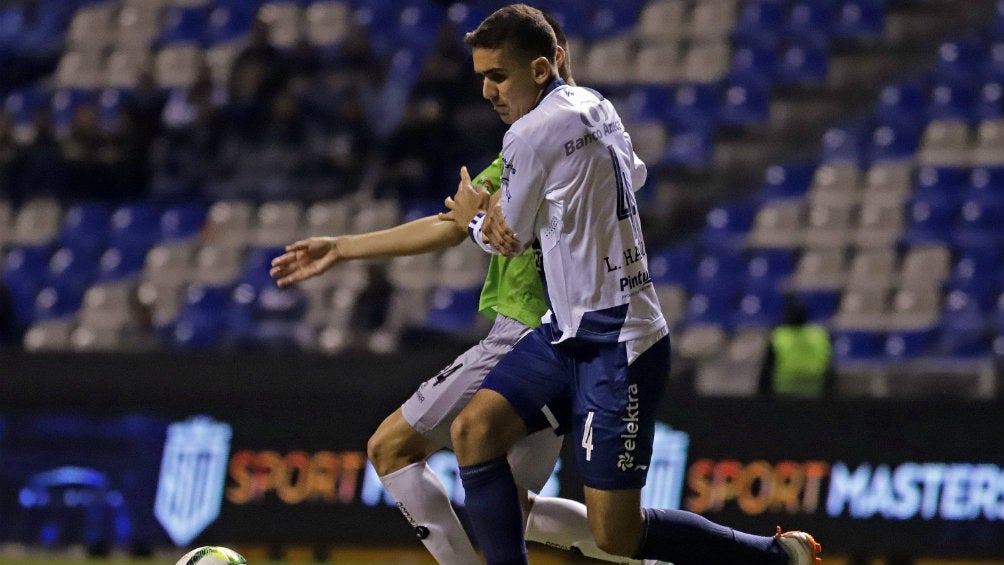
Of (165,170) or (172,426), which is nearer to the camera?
(172,426)

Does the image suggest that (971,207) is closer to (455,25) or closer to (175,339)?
(455,25)

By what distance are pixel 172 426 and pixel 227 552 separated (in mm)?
4532

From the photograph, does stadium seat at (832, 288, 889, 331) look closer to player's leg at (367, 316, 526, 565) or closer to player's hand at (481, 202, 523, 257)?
player's leg at (367, 316, 526, 565)

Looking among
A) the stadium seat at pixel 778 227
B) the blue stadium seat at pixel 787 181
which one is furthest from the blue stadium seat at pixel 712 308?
the blue stadium seat at pixel 787 181

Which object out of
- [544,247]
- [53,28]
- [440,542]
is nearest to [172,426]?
[440,542]

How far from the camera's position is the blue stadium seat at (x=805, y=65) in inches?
625

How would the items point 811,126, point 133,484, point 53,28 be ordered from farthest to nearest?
1. point 53,28
2. point 811,126
3. point 133,484

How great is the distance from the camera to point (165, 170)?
16.4 m

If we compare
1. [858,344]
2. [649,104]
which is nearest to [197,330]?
[649,104]

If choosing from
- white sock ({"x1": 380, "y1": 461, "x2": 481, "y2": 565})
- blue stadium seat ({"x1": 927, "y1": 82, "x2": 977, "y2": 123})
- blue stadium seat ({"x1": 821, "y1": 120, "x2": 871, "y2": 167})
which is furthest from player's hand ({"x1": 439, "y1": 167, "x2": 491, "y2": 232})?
blue stadium seat ({"x1": 927, "y1": 82, "x2": 977, "y2": 123})

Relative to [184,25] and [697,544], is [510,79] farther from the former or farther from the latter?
[184,25]

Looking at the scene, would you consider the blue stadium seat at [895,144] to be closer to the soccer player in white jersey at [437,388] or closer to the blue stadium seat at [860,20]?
the blue stadium seat at [860,20]

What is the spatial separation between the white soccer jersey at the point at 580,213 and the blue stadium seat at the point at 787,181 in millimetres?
9637

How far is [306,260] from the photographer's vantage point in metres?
6.02
